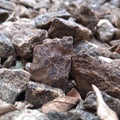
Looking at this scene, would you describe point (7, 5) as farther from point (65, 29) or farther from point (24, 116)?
point (24, 116)

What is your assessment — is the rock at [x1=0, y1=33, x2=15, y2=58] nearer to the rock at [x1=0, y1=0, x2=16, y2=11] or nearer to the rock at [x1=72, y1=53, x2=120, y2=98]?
the rock at [x1=72, y1=53, x2=120, y2=98]

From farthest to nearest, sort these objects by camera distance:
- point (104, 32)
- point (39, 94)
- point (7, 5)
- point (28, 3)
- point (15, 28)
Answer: point (28, 3) < point (7, 5) < point (104, 32) < point (15, 28) < point (39, 94)

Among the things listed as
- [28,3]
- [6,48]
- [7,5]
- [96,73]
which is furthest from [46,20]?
[28,3]

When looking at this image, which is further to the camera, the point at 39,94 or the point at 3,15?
the point at 3,15

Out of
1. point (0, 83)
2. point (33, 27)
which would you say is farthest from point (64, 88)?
point (33, 27)

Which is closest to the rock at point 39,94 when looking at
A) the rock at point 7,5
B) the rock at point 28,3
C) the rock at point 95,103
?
the rock at point 95,103

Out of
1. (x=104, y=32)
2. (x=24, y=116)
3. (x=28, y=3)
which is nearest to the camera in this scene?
(x=24, y=116)

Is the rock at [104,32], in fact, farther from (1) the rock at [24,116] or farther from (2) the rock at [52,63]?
(1) the rock at [24,116]
